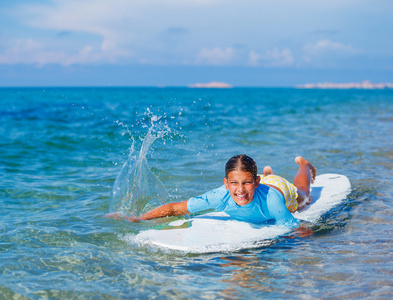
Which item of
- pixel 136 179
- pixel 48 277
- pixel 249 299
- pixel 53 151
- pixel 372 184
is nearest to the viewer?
pixel 249 299

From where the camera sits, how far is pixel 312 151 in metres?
11.1

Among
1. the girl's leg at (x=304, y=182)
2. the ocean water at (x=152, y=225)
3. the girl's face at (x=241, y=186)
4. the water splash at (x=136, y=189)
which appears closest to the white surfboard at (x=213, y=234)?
the ocean water at (x=152, y=225)

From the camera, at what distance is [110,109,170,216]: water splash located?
5.76 metres

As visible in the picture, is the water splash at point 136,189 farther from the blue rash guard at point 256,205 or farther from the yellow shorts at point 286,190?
the yellow shorts at point 286,190

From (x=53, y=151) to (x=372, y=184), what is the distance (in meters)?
8.03

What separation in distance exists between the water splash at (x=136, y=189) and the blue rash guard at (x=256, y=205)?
137 cm

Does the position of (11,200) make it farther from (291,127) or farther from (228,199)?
(291,127)

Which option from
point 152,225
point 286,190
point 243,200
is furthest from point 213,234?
point 286,190

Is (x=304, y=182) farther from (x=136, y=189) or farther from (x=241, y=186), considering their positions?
(x=136, y=189)

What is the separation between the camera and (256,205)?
4520 mm

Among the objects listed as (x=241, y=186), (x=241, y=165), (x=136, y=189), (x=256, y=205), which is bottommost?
(x=136, y=189)

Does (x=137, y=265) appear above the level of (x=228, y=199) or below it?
below

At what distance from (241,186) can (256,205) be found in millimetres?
401

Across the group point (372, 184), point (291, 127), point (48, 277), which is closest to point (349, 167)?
point (372, 184)
